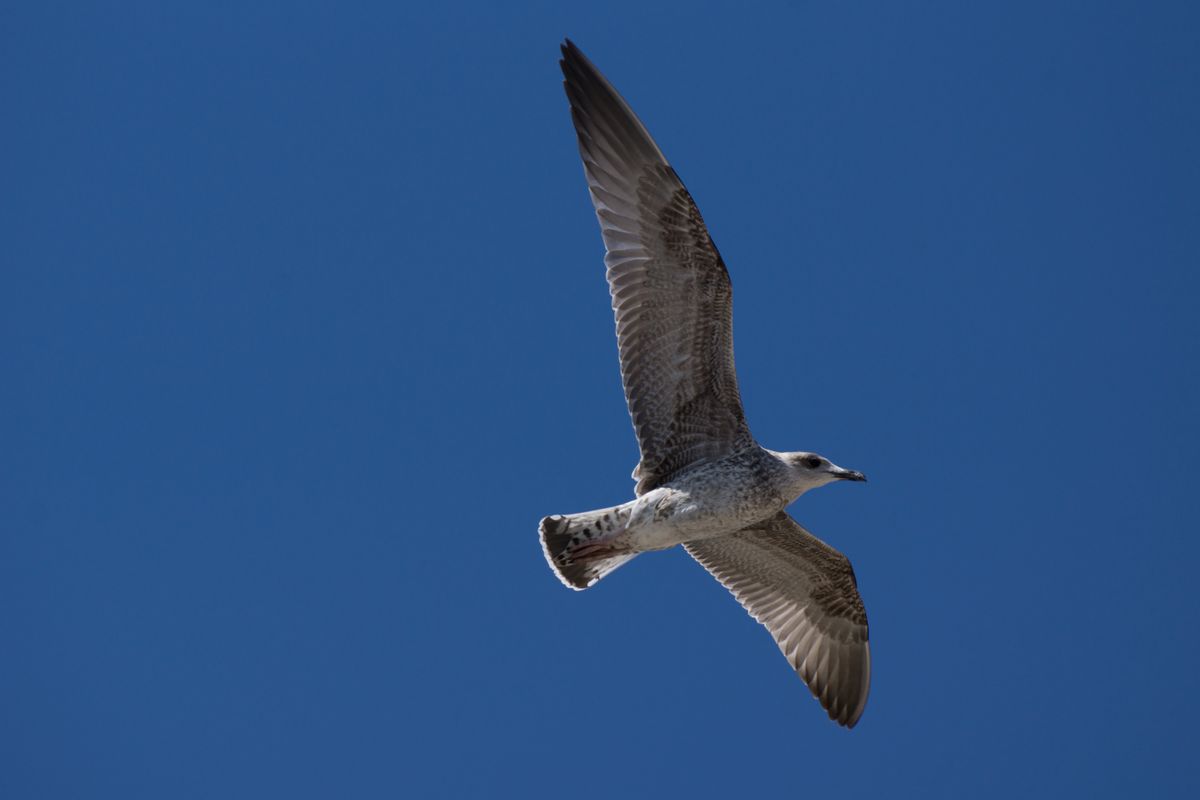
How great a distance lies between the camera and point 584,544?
30.6ft

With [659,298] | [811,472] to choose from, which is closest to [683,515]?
[811,472]

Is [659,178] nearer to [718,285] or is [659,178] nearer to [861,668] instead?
[718,285]

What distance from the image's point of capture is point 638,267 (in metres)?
9.23

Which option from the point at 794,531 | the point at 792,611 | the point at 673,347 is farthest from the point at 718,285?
the point at 792,611

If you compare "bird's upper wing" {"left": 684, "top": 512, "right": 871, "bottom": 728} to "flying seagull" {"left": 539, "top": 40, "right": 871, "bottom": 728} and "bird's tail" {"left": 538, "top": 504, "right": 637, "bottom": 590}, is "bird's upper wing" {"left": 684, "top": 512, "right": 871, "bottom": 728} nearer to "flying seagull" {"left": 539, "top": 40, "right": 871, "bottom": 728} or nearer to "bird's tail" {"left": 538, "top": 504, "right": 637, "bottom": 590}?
"flying seagull" {"left": 539, "top": 40, "right": 871, "bottom": 728}

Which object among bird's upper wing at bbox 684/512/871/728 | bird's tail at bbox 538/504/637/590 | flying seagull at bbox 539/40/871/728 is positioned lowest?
bird's upper wing at bbox 684/512/871/728

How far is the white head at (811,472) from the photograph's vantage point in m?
9.21

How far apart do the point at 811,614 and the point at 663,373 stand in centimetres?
224

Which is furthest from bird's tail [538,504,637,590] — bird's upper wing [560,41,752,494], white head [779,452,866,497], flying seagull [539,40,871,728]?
white head [779,452,866,497]

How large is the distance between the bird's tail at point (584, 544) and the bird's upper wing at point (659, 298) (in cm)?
33

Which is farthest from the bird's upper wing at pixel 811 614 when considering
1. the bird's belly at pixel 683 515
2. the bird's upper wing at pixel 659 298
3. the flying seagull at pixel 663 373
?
the bird's upper wing at pixel 659 298

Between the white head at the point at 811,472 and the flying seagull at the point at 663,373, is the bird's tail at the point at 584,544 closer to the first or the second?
the flying seagull at the point at 663,373

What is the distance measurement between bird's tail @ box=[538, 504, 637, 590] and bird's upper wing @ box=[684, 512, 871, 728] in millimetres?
1119

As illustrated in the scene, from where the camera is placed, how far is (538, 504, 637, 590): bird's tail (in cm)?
923
